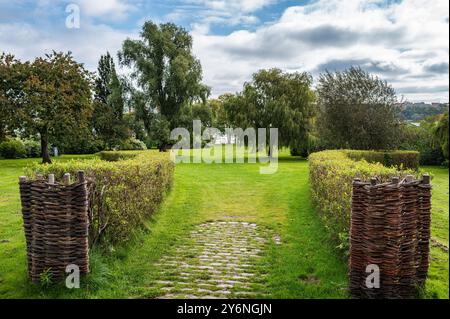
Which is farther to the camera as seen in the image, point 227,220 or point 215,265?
point 227,220

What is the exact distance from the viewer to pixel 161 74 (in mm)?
35125

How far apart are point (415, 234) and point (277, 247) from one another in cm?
344

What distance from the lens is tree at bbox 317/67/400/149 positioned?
2559cm

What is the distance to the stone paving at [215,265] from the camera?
6098 millimetres

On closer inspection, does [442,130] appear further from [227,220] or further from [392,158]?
[392,158]

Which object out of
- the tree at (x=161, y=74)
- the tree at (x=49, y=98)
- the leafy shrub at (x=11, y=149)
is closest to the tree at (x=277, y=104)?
the tree at (x=161, y=74)

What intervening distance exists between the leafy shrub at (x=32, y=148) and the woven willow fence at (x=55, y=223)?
3438cm

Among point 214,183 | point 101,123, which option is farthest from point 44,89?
point 214,183

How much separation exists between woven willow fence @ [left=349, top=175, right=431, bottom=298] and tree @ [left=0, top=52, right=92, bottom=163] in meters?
26.3

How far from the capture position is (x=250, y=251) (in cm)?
830

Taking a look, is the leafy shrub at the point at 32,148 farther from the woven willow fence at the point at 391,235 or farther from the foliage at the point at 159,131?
the woven willow fence at the point at 391,235

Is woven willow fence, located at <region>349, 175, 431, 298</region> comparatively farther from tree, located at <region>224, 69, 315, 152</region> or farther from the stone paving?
tree, located at <region>224, 69, 315, 152</region>

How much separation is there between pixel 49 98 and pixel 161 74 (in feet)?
34.7

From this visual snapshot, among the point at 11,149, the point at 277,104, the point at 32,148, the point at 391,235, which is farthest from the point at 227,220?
the point at 32,148
